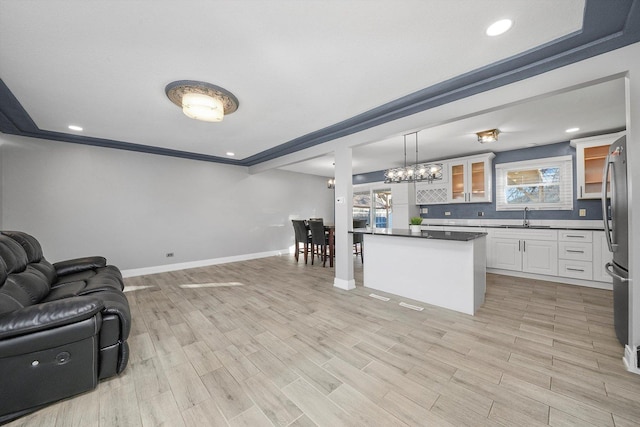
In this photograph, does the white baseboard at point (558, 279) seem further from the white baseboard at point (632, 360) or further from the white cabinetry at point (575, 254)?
the white baseboard at point (632, 360)

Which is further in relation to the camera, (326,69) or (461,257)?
(461,257)

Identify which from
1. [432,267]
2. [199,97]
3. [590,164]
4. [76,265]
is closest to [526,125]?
[590,164]

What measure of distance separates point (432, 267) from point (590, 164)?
359cm

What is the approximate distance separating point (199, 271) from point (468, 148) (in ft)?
20.2

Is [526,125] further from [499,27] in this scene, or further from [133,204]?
[133,204]

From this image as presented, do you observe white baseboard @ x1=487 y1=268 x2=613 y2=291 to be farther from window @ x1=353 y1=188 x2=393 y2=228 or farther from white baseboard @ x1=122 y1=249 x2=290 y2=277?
white baseboard @ x1=122 y1=249 x2=290 y2=277

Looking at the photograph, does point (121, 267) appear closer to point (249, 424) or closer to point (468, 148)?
point (249, 424)

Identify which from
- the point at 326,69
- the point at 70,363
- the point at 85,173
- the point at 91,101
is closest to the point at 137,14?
the point at 326,69

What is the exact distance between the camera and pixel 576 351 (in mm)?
1982

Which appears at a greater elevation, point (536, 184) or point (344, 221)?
point (536, 184)

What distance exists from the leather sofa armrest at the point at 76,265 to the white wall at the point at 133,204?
5.31 feet

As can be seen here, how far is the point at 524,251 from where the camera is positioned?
164 inches

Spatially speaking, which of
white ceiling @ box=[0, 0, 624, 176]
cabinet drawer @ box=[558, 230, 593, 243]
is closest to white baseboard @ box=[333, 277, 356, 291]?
white ceiling @ box=[0, 0, 624, 176]

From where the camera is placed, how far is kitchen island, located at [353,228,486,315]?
274cm
